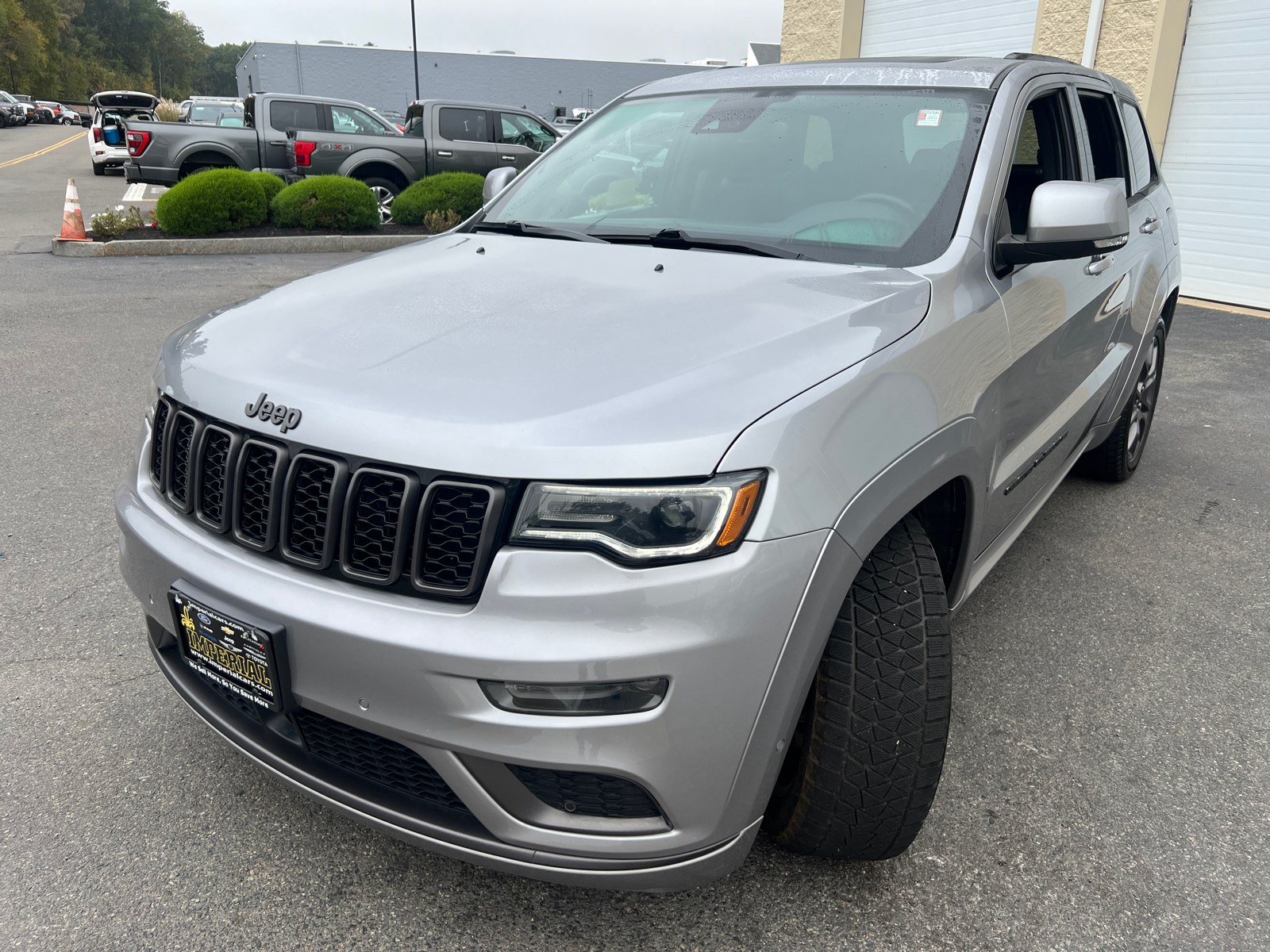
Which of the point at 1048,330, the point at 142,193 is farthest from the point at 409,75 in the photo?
the point at 1048,330

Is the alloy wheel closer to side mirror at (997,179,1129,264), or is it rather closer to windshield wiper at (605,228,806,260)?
windshield wiper at (605,228,806,260)

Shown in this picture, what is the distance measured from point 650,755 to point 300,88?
63.7m

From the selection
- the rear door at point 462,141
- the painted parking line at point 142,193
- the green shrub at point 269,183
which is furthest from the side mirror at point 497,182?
the painted parking line at point 142,193

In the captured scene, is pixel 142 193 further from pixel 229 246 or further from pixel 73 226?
pixel 229 246

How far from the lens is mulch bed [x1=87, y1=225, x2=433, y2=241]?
11409 mm

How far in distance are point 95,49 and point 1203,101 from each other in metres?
98.9

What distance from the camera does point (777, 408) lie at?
64.6 inches

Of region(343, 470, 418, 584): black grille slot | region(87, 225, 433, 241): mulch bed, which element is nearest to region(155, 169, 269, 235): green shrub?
region(87, 225, 433, 241): mulch bed

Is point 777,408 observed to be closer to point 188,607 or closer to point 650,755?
point 650,755

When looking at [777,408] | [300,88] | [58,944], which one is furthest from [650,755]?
[300,88]

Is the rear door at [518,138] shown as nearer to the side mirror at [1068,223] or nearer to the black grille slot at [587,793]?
the side mirror at [1068,223]

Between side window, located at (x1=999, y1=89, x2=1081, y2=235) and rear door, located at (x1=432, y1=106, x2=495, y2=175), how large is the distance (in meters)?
11.7

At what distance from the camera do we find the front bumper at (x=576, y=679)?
1.51 metres

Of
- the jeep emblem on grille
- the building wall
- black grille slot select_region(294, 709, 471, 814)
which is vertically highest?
the building wall
